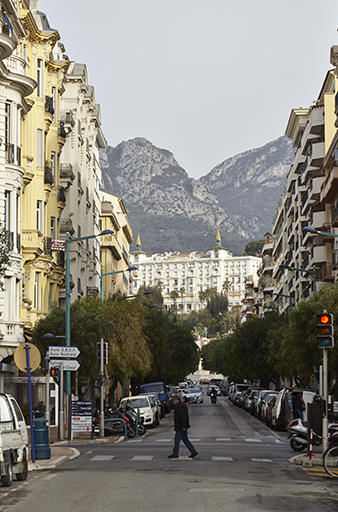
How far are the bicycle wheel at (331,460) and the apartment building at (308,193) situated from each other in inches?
1511

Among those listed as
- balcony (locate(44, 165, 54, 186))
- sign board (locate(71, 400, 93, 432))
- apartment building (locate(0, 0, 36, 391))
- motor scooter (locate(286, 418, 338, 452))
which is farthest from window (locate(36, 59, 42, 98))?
motor scooter (locate(286, 418, 338, 452))

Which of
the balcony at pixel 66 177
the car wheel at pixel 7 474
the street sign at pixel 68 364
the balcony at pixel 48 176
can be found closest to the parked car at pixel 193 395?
the balcony at pixel 66 177

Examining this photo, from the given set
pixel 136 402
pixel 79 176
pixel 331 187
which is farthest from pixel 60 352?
pixel 79 176

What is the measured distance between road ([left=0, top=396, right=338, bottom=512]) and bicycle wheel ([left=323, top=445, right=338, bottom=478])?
0.74ft

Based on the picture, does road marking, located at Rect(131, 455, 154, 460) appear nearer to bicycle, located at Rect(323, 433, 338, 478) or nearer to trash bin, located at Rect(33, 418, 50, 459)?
trash bin, located at Rect(33, 418, 50, 459)

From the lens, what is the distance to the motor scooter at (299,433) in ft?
74.6

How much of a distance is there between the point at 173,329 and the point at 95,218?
1455cm

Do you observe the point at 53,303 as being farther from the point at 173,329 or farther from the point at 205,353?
the point at 205,353

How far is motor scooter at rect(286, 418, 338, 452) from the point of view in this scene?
22.7 m

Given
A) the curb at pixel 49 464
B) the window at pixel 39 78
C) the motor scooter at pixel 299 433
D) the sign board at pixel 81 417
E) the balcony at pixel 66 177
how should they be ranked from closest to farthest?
the curb at pixel 49 464
the motor scooter at pixel 299 433
the sign board at pixel 81 417
the window at pixel 39 78
the balcony at pixel 66 177

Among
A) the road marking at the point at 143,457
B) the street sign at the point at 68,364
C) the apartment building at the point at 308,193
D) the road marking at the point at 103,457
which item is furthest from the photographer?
the apartment building at the point at 308,193

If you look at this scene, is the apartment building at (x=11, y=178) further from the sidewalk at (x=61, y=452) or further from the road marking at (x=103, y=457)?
the road marking at (x=103, y=457)

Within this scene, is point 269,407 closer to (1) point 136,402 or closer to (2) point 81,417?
(1) point 136,402

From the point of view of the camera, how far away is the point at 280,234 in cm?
10475
